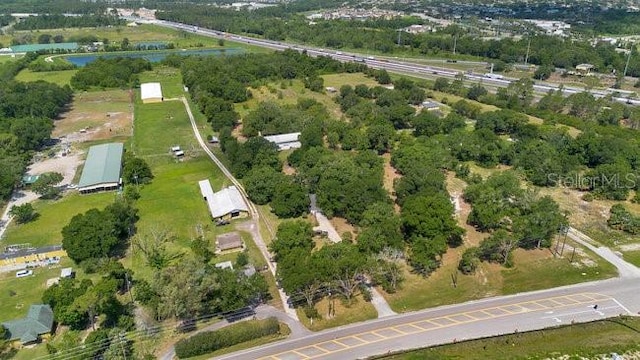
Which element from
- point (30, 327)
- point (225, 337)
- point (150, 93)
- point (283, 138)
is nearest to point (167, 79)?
point (150, 93)

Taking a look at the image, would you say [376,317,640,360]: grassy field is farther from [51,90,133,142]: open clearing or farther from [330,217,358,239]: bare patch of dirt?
[51,90,133,142]: open clearing

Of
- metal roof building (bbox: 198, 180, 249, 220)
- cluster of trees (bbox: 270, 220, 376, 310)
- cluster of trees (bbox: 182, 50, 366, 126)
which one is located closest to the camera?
cluster of trees (bbox: 270, 220, 376, 310)

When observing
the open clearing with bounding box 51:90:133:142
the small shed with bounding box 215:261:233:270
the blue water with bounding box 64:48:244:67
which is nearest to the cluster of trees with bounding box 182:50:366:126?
the open clearing with bounding box 51:90:133:142

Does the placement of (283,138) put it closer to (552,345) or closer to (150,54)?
(552,345)

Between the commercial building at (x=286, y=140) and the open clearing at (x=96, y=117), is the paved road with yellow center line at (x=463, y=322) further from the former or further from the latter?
the open clearing at (x=96, y=117)

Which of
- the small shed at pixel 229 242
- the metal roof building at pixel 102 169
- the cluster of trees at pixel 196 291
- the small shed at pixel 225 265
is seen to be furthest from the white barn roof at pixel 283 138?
the cluster of trees at pixel 196 291
